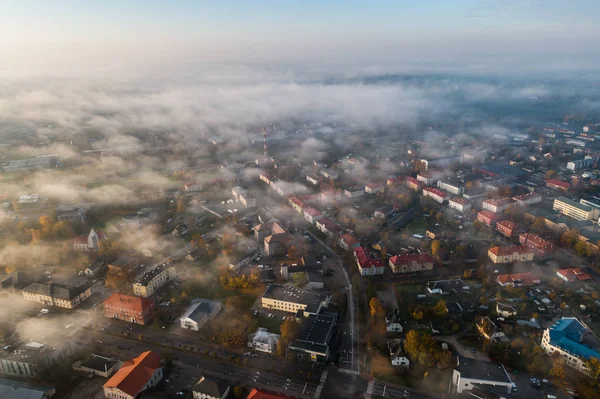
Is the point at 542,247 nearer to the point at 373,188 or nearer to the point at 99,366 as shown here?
the point at 373,188

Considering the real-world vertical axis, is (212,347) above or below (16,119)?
below

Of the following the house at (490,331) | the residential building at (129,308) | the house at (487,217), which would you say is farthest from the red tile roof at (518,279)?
the residential building at (129,308)

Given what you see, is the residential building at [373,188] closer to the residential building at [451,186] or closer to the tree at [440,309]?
the residential building at [451,186]

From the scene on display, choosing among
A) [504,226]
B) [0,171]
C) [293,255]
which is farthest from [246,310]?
[0,171]

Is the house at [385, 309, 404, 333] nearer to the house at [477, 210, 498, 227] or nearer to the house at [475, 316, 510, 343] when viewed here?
the house at [475, 316, 510, 343]

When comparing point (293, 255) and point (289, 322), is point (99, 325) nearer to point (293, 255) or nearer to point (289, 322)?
point (289, 322)

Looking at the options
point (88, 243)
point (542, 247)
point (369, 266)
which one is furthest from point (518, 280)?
point (88, 243)
